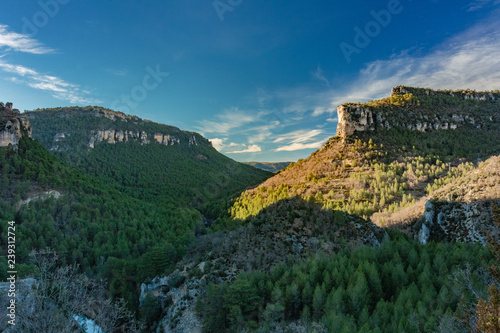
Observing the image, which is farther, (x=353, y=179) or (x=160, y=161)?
(x=160, y=161)

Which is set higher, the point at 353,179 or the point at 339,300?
the point at 353,179

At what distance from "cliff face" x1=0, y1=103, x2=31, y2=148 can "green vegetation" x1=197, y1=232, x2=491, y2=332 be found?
228 feet

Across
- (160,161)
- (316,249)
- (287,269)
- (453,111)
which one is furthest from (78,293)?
(453,111)

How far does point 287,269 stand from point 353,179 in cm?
5863

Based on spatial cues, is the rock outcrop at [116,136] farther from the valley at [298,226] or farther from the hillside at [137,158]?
the valley at [298,226]

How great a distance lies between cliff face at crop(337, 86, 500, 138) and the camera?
10662 cm

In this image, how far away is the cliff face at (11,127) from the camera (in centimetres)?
6425

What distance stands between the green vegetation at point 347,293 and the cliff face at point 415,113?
82917 mm

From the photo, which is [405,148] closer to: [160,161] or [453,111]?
[453,111]

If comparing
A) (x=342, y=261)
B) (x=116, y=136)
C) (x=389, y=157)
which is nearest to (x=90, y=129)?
(x=116, y=136)

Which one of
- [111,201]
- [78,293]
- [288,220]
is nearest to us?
[78,293]

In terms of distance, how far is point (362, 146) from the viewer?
97062mm

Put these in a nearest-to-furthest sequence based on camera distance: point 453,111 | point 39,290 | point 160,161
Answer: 1. point 39,290
2. point 453,111
3. point 160,161

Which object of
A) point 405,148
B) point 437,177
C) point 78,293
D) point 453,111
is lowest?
point 78,293
